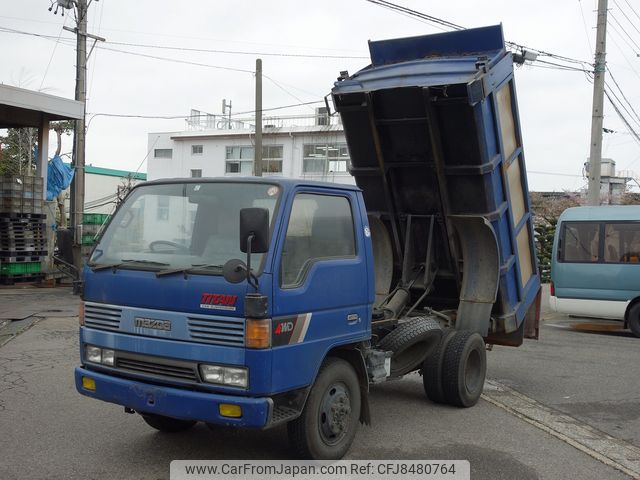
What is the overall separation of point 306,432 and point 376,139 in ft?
11.6

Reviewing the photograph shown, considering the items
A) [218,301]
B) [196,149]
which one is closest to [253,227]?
[218,301]

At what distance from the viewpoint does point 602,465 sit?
17.8 feet

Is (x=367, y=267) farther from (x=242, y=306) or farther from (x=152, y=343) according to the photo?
(x=152, y=343)

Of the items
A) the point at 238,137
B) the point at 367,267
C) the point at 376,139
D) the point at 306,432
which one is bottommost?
the point at 306,432

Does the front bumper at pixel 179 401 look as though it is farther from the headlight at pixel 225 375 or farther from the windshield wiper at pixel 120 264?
the windshield wiper at pixel 120 264

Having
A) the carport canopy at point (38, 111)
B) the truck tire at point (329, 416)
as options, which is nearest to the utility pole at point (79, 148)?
the carport canopy at point (38, 111)

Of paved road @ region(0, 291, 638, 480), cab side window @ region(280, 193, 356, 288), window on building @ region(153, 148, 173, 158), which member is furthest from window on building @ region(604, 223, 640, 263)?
window on building @ region(153, 148, 173, 158)

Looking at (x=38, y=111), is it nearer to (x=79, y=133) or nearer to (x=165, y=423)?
(x=79, y=133)

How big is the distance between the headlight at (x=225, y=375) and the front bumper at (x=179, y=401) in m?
0.09

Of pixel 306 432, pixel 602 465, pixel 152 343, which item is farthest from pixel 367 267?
pixel 602 465

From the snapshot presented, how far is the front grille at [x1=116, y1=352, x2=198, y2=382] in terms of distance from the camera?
4.51 m

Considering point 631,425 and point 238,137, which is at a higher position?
point 238,137

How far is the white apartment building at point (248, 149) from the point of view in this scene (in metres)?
33.2

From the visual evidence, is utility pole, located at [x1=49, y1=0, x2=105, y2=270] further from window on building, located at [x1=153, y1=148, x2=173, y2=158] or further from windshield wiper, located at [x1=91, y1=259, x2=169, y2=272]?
window on building, located at [x1=153, y1=148, x2=173, y2=158]
